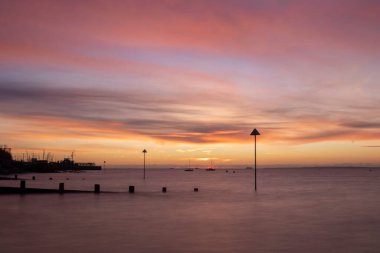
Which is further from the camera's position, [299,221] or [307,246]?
[299,221]

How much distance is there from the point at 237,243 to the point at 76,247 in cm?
774

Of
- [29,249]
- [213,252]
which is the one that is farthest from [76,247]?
[213,252]

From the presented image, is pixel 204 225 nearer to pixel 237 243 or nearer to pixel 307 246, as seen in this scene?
pixel 237 243

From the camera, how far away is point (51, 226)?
2498 cm

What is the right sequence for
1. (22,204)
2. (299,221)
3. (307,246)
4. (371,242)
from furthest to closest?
(22,204), (299,221), (371,242), (307,246)

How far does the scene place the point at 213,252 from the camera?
59.6 ft

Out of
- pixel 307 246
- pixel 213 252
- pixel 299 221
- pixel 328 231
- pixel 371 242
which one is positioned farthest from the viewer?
pixel 299 221

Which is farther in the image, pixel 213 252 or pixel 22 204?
pixel 22 204

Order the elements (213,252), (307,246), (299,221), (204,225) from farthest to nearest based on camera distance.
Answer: (299,221) < (204,225) < (307,246) < (213,252)

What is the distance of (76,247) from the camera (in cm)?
1853

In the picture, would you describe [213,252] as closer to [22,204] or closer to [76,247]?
[76,247]

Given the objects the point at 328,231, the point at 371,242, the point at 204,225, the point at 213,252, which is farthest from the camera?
the point at 204,225

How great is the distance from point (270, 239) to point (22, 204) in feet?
81.7

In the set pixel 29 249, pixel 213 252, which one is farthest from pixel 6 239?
pixel 213 252
